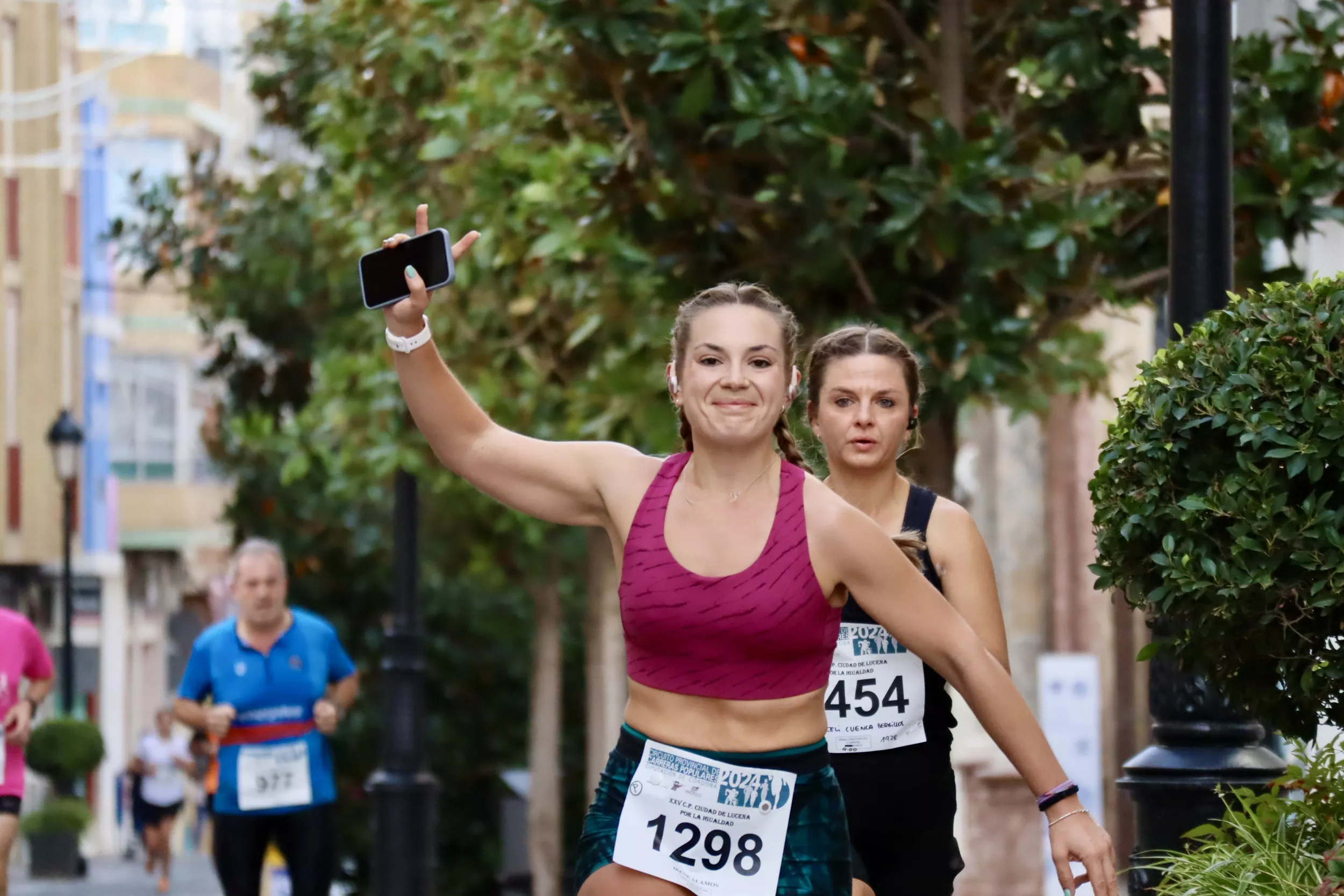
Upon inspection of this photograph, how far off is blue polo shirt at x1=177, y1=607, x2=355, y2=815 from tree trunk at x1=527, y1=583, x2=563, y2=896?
13969 mm

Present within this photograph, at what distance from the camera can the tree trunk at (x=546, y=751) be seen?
84.7ft

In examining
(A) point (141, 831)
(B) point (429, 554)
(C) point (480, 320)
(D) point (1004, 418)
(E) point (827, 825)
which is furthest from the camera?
(A) point (141, 831)

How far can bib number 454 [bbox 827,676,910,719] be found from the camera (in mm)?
5984

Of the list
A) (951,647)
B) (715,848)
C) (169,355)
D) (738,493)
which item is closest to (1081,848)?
(951,647)

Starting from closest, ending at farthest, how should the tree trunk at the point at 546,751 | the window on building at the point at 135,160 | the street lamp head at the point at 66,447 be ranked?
the tree trunk at the point at 546,751 → the street lamp head at the point at 66,447 → the window on building at the point at 135,160

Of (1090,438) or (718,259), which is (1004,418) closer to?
(1090,438)

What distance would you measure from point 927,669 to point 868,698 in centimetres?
16

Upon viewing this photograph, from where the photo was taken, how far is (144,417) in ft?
199

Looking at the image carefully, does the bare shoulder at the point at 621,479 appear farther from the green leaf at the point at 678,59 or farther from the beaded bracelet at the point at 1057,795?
the green leaf at the point at 678,59

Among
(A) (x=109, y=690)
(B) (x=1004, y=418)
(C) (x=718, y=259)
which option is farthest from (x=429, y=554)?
(A) (x=109, y=690)

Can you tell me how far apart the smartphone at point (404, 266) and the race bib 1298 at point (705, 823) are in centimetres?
95

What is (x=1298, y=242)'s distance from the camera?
1875 centimetres

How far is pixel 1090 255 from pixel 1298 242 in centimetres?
917

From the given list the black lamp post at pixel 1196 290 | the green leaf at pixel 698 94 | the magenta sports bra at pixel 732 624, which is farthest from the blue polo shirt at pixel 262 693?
the magenta sports bra at pixel 732 624
